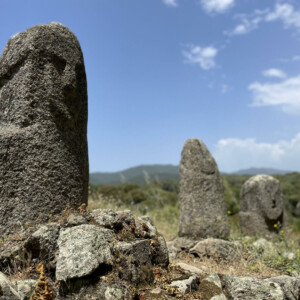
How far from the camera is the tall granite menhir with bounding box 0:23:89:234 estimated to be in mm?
4105

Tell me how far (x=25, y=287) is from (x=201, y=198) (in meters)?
5.35

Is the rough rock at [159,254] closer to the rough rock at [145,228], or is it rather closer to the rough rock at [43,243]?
the rough rock at [145,228]

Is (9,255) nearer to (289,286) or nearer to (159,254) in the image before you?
(159,254)

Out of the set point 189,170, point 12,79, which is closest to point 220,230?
point 189,170

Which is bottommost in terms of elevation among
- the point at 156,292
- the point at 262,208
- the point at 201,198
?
the point at 156,292

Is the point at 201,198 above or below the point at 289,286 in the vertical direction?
above

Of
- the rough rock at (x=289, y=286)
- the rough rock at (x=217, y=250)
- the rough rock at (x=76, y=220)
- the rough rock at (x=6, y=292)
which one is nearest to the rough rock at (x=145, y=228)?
the rough rock at (x=76, y=220)

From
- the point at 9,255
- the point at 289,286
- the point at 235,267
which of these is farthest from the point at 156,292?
the point at 235,267

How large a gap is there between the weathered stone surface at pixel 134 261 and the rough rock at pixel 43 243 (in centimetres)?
70

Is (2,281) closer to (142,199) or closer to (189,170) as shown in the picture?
(189,170)

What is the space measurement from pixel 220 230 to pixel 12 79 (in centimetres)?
577

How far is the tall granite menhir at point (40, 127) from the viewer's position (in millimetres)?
4105

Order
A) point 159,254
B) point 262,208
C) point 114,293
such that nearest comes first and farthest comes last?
point 114,293 < point 159,254 < point 262,208

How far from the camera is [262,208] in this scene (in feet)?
32.9
